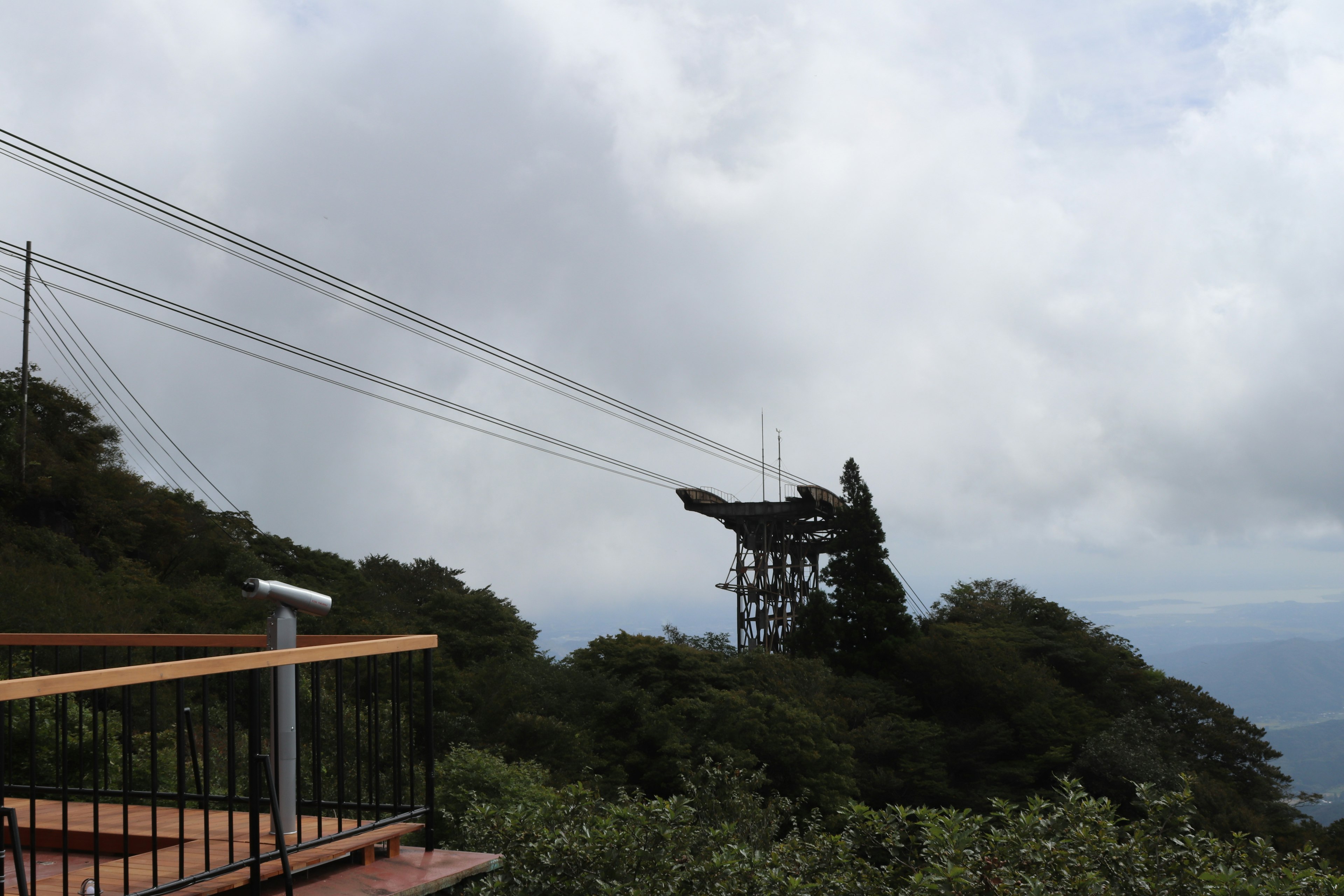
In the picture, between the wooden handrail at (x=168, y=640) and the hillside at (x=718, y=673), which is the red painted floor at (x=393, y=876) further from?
the hillside at (x=718, y=673)

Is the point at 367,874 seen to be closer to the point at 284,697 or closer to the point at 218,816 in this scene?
the point at 284,697

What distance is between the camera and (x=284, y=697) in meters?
3.56

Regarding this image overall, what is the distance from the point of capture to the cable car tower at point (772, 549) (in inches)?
1340

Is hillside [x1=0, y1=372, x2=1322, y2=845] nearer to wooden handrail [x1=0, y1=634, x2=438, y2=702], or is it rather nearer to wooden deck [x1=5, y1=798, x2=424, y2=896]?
wooden deck [x1=5, y1=798, x2=424, y2=896]

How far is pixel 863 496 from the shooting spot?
32.9m

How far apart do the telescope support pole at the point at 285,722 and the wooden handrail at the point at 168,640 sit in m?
0.29

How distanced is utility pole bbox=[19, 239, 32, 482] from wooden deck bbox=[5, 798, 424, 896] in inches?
763

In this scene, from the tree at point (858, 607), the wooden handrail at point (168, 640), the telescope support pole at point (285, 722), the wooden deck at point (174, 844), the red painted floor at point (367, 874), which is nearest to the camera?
the wooden deck at point (174, 844)

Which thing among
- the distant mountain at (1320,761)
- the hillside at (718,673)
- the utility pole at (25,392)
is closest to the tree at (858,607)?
the hillside at (718,673)

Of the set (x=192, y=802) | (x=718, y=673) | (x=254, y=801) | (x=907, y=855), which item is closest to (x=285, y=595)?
(x=254, y=801)

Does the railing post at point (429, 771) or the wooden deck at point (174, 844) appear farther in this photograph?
the railing post at point (429, 771)

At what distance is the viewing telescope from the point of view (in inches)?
138

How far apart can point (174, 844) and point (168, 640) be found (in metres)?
0.92

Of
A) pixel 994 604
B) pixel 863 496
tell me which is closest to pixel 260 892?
pixel 863 496
